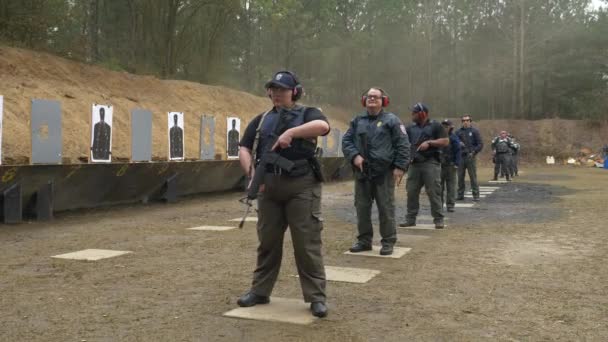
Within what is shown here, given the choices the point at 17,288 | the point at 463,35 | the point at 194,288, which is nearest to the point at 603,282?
the point at 194,288

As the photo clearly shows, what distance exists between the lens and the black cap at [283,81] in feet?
15.8

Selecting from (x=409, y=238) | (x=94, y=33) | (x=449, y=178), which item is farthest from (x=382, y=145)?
(x=94, y=33)

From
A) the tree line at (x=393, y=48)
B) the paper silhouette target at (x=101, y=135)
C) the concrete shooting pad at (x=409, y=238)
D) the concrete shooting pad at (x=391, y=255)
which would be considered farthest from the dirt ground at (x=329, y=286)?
the tree line at (x=393, y=48)

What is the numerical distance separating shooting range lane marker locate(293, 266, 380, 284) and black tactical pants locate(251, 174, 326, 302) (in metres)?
1.28

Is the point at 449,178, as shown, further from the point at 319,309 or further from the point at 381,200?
the point at 319,309

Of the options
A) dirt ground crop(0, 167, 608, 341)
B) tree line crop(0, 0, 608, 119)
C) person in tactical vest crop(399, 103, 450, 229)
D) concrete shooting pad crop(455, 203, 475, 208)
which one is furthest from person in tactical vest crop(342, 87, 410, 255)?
tree line crop(0, 0, 608, 119)

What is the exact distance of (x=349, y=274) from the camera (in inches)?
249

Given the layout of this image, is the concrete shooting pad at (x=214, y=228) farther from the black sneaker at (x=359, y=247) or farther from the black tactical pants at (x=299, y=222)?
the black tactical pants at (x=299, y=222)

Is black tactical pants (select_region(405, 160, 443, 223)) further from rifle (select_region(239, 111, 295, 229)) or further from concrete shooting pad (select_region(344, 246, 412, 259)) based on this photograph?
rifle (select_region(239, 111, 295, 229))

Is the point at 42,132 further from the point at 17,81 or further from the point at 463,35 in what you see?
the point at 463,35

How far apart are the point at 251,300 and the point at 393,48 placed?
158 feet

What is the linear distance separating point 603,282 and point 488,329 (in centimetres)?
227

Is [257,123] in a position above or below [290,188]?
above

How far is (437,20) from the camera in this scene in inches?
2076
